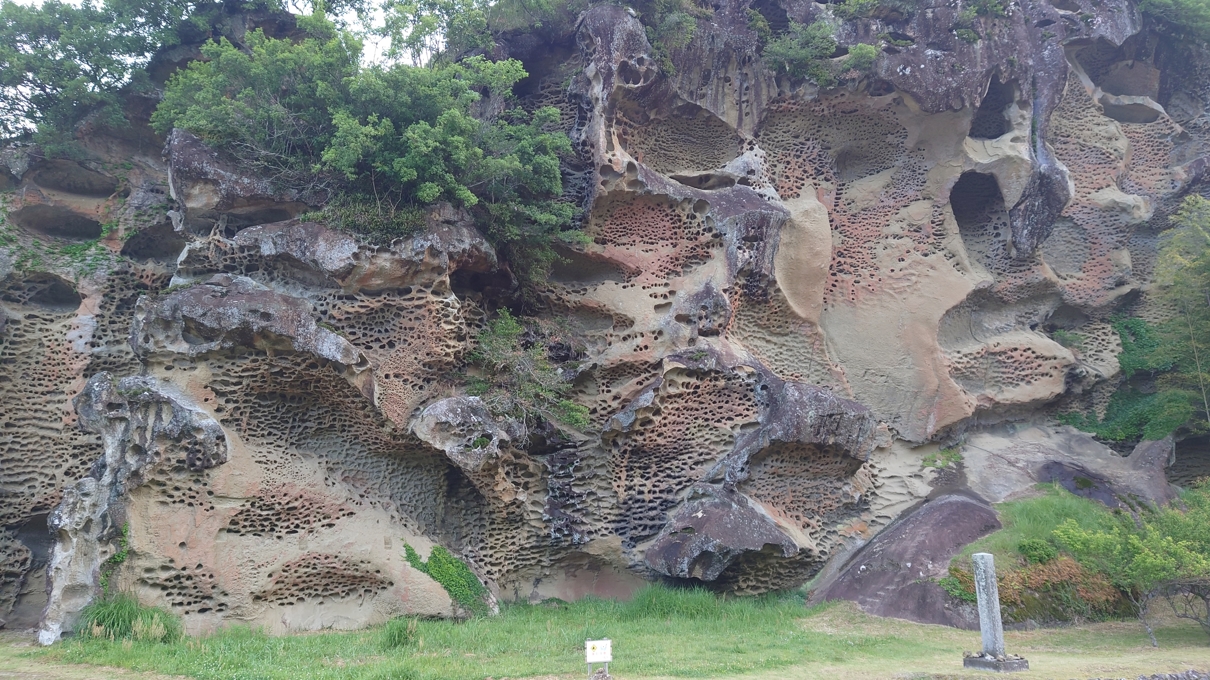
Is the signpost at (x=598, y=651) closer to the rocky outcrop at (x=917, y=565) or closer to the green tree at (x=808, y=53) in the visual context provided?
the rocky outcrop at (x=917, y=565)

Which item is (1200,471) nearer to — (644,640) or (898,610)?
(898,610)

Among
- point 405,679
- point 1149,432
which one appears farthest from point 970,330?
point 405,679

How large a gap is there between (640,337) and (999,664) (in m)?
8.01

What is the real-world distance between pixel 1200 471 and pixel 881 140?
9.06 metres

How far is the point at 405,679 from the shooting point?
821 centimetres

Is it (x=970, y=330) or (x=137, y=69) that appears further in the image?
(x=970, y=330)

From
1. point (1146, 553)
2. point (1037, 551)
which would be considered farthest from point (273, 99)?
point (1146, 553)

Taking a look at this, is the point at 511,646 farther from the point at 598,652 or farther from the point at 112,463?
the point at 112,463

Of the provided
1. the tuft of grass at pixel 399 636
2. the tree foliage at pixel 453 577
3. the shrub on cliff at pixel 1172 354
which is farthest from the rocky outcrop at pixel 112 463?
the shrub on cliff at pixel 1172 354

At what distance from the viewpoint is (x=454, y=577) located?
12.9 m

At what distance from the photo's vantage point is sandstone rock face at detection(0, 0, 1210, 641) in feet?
40.4

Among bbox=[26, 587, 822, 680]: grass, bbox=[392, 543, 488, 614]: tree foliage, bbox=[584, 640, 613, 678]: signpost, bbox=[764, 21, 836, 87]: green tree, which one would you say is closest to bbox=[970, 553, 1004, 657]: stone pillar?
bbox=[26, 587, 822, 680]: grass

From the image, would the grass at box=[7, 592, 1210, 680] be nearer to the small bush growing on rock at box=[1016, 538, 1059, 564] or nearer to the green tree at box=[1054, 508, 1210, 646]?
the green tree at box=[1054, 508, 1210, 646]

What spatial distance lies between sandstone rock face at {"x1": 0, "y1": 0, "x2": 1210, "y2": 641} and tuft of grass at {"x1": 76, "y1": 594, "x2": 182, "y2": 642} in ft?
1.45
